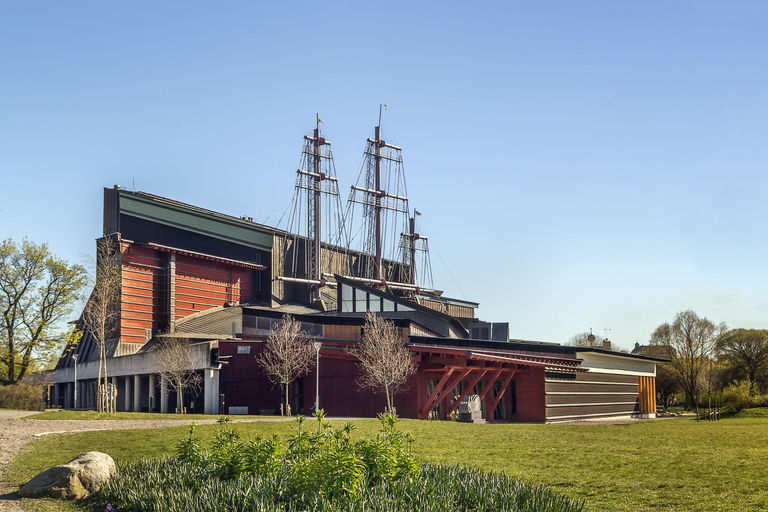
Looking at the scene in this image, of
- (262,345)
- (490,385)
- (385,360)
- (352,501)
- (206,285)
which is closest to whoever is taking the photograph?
(352,501)

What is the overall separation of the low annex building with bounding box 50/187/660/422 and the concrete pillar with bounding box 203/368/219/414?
91mm

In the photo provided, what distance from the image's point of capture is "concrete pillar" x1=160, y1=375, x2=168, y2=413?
166ft

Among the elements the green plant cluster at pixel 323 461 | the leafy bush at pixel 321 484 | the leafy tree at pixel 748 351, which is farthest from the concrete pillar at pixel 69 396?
the leafy tree at pixel 748 351

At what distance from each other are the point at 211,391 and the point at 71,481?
3476 centimetres

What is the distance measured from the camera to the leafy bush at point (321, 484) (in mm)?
9297

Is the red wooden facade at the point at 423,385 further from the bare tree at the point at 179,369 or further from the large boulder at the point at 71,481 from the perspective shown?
the large boulder at the point at 71,481

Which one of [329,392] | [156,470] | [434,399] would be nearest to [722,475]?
[156,470]

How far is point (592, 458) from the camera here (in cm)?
1780

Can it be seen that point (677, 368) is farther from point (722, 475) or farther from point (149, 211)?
point (722, 475)

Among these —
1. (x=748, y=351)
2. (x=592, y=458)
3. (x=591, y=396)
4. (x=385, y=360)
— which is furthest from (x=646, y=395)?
(x=592, y=458)

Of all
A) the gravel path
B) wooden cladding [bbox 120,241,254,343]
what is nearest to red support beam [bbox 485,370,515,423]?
the gravel path

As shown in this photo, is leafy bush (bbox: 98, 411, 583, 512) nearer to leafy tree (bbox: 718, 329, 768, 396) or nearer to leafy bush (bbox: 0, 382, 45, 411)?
leafy bush (bbox: 0, 382, 45, 411)

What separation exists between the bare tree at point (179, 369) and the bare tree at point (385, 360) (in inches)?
469

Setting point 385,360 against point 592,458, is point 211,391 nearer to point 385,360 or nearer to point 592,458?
point 385,360
